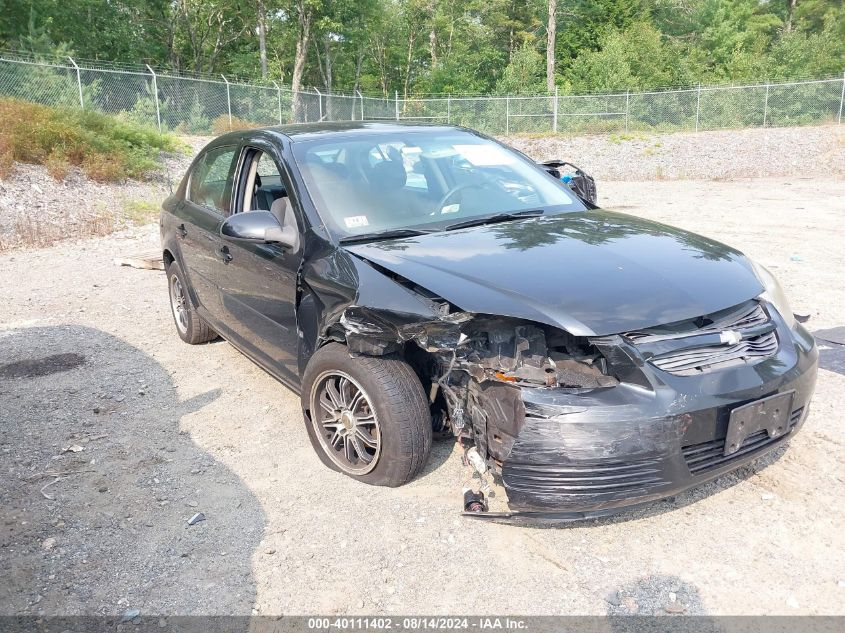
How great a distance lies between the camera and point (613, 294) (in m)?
2.72

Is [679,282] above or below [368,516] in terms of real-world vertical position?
above

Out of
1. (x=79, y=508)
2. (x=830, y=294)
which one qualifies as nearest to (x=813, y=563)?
(x=79, y=508)

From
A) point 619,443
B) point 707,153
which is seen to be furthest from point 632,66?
point 619,443

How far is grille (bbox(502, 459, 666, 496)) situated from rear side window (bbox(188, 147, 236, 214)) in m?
2.88

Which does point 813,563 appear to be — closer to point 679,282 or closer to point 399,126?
point 679,282

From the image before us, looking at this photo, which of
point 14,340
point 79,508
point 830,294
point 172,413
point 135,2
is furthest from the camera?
point 135,2

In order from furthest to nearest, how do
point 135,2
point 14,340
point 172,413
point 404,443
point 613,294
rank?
point 135,2 < point 14,340 < point 172,413 < point 404,443 < point 613,294

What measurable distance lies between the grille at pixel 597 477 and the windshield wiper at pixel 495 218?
1534 millimetres

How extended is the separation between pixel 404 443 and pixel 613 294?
1.11 m

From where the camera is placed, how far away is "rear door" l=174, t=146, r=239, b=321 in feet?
14.8

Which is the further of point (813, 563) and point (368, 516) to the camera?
point (368, 516)

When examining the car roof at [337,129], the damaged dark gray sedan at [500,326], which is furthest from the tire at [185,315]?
the car roof at [337,129]

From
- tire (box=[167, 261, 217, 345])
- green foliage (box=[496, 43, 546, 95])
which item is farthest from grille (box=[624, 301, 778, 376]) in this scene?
green foliage (box=[496, 43, 546, 95])

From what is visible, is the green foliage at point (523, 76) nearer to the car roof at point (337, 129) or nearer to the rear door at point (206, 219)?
the rear door at point (206, 219)
